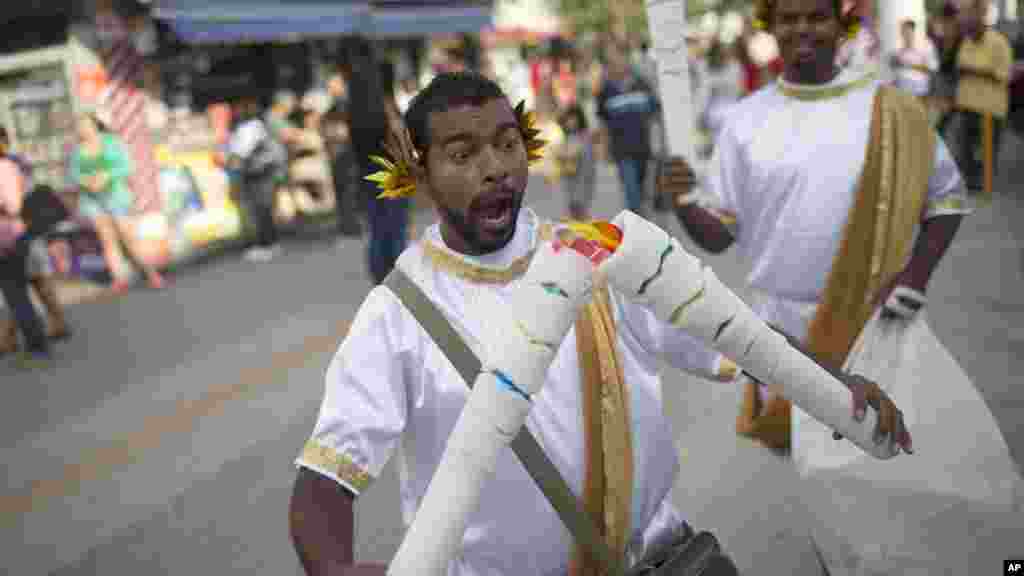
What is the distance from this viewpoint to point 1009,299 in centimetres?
615

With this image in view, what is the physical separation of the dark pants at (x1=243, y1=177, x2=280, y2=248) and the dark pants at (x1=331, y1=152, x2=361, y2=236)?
0.79 meters

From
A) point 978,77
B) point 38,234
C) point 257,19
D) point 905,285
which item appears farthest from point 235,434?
point 257,19

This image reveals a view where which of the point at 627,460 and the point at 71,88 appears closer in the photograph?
the point at 627,460

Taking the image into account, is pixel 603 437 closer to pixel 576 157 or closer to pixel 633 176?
pixel 633 176

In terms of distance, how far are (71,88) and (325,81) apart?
561 centimetres

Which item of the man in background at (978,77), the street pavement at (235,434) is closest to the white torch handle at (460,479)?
the street pavement at (235,434)

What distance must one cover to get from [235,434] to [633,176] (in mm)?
5291

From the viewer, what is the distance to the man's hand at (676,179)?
116 inches

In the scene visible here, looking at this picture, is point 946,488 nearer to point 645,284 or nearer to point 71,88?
point 645,284

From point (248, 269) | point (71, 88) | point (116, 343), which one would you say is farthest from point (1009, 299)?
point (71, 88)

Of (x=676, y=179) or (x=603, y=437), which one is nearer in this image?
(x=603, y=437)

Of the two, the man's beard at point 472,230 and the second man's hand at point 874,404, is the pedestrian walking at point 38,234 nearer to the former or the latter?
the man's beard at point 472,230

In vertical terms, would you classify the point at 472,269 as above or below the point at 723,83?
above

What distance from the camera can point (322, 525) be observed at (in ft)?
5.09
